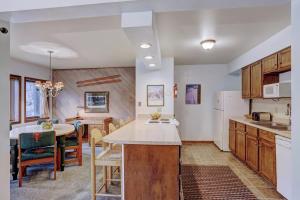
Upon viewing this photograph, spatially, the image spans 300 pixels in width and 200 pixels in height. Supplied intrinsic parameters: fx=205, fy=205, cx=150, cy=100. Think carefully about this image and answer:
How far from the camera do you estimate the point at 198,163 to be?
14.0 ft

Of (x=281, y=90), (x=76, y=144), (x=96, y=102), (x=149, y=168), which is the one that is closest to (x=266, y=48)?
(x=281, y=90)

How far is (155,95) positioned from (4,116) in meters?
3.61

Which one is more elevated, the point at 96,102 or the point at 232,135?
the point at 96,102

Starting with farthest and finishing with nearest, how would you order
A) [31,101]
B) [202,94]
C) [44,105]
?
[44,105], [202,94], [31,101]

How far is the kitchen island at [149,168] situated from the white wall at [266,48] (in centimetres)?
237

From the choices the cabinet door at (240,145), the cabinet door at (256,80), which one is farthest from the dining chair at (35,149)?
the cabinet door at (256,80)

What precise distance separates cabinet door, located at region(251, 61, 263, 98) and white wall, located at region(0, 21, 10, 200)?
4.06 meters

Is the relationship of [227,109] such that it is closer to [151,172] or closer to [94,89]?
[151,172]

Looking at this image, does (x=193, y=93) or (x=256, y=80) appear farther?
(x=193, y=93)

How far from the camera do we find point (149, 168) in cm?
225

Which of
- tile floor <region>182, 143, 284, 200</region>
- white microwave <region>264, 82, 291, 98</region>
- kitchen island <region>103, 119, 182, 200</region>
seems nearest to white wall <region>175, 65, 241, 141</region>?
tile floor <region>182, 143, 284, 200</region>

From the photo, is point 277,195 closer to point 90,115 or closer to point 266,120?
point 266,120

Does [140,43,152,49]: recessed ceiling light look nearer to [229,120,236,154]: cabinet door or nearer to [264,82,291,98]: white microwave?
[264,82,291,98]: white microwave

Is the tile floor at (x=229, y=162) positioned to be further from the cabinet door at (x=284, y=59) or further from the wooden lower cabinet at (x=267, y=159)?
the cabinet door at (x=284, y=59)
